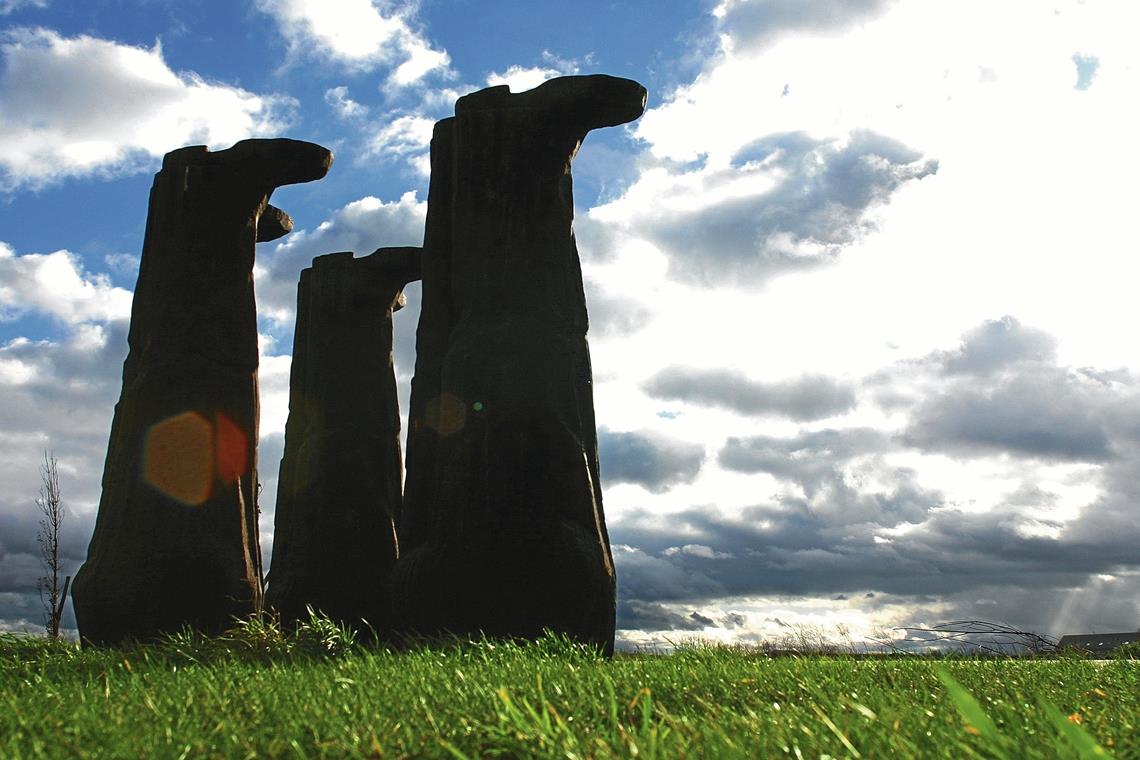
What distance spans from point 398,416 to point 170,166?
3.66m

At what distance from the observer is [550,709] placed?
11.1 feet

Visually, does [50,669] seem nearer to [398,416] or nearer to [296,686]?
[296,686]

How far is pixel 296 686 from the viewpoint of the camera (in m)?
4.34

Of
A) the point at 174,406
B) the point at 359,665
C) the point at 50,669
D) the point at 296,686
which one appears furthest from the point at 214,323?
the point at 296,686

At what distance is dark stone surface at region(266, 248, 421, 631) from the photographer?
1127 cm

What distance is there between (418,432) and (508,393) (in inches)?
49.9

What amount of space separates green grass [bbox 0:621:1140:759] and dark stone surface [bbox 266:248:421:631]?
4.95 m

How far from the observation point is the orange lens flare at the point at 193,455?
9.22m

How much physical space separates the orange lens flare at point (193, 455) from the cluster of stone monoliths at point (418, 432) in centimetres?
2

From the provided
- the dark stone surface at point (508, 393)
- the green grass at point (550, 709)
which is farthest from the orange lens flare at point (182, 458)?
the green grass at point (550, 709)

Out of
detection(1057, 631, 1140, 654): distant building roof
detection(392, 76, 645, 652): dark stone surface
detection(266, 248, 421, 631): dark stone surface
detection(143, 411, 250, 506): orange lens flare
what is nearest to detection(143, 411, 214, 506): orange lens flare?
detection(143, 411, 250, 506): orange lens flare

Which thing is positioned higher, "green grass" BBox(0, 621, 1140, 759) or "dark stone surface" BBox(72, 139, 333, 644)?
"dark stone surface" BBox(72, 139, 333, 644)

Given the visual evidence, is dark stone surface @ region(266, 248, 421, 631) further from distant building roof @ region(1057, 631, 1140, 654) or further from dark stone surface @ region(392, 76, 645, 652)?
distant building roof @ region(1057, 631, 1140, 654)

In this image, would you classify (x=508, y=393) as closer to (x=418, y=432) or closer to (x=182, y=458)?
(x=418, y=432)
